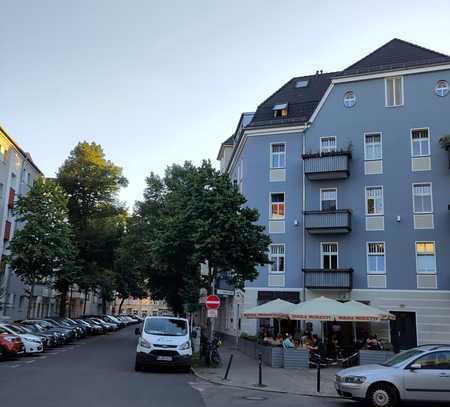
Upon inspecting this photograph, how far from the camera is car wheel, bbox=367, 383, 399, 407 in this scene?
39.1ft

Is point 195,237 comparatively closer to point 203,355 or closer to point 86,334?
point 203,355

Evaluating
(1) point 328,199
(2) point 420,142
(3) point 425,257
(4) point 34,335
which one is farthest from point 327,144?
(4) point 34,335

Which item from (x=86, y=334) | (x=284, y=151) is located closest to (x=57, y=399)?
(x=284, y=151)

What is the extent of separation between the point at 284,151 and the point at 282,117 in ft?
7.78

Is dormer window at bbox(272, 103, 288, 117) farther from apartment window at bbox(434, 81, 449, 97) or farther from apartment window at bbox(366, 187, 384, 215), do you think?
apartment window at bbox(434, 81, 449, 97)

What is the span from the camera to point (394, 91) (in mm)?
30625

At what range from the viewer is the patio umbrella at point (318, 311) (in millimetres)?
20547

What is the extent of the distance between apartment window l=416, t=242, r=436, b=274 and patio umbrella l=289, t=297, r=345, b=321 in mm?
9436

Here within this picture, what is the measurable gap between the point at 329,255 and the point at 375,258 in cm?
258

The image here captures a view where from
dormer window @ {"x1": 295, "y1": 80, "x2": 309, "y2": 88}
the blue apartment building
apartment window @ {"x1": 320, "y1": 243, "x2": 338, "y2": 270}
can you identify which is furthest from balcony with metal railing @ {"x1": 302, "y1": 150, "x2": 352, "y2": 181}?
dormer window @ {"x1": 295, "y1": 80, "x2": 309, "y2": 88}

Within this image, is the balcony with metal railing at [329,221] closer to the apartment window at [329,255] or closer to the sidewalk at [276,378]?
the apartment window at [329,255]

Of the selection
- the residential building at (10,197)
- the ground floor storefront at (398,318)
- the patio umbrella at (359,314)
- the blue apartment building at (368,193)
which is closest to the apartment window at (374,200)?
the blue apartment building at (368,193)

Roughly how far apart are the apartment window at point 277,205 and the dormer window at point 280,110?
538 cm

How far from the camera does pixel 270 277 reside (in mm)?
31141
